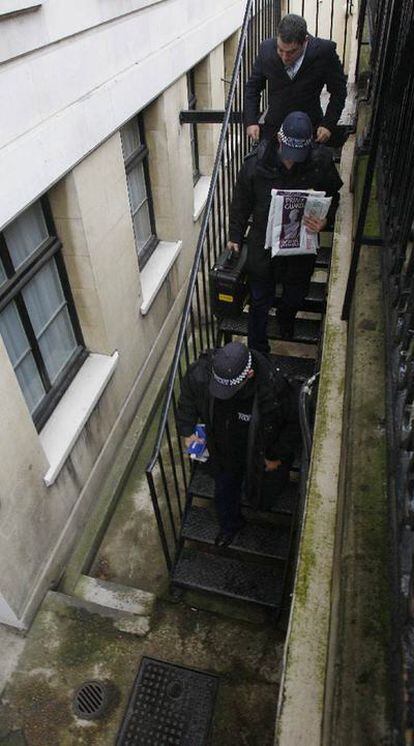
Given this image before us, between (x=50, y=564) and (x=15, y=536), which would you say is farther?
(x=50, y=564)

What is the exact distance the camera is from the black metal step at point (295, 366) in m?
4.53

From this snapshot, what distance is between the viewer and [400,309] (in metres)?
2.07

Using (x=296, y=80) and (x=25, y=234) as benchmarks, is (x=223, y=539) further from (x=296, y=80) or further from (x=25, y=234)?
(x=296, y=80)

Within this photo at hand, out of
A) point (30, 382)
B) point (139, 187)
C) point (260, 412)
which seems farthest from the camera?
point (139, 187)

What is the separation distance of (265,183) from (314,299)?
3.79 ft

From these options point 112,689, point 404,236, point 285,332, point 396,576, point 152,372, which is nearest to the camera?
point 396,576

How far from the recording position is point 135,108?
507 cm

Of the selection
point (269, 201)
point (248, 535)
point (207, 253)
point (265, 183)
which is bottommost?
point (248, 535)

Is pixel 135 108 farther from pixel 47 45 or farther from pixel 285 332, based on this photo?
pixel 285 332

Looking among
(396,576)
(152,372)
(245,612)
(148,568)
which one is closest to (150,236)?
(152,372)

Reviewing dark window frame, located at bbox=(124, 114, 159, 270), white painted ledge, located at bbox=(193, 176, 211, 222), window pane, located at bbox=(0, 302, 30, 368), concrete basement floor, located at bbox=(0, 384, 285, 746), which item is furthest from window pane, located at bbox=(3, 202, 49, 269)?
white painted ledge, located at bbox=(193, 176, 211, 222)

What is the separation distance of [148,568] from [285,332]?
2.51 m

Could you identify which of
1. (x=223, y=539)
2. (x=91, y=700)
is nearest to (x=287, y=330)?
(x=223, y=539)

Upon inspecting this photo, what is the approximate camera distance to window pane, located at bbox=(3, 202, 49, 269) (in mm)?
3783
